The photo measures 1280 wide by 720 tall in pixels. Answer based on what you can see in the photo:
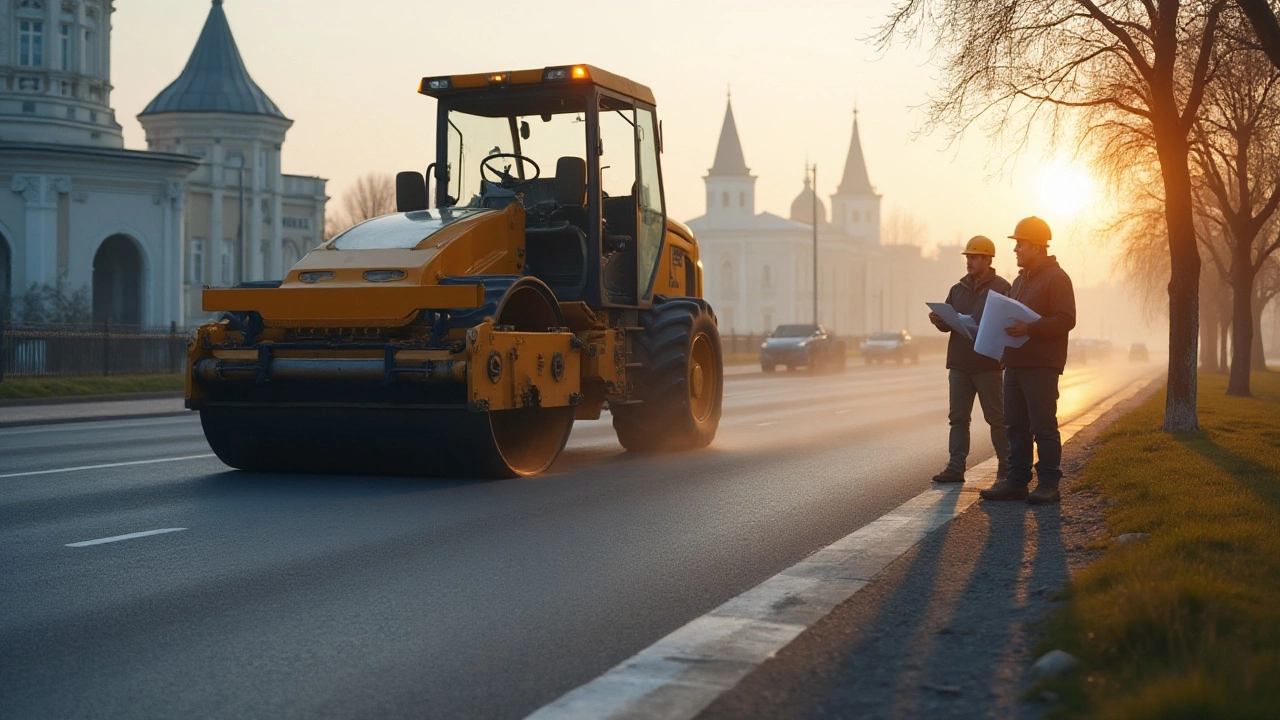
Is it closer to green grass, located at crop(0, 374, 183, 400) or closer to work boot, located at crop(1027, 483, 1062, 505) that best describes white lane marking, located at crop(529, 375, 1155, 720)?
work boot, located at crop(1027, 483, 1062, 505)

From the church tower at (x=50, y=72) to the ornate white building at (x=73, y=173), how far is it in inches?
1.4

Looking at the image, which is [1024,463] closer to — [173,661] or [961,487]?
[961,487]

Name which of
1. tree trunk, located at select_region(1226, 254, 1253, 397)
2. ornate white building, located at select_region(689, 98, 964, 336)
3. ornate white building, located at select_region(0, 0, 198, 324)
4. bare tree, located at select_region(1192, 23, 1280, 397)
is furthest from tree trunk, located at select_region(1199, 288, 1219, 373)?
ornate white building, located at select_region(689, 98, 964, 336)

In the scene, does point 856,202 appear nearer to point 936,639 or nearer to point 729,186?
point 729,186

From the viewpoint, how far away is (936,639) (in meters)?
5.98

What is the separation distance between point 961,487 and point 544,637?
21.3 feet

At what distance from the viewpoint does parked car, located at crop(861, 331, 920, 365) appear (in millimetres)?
69875

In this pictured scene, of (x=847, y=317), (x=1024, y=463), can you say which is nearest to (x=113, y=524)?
(x=1024, y=463)

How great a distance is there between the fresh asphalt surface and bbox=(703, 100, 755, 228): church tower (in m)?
145

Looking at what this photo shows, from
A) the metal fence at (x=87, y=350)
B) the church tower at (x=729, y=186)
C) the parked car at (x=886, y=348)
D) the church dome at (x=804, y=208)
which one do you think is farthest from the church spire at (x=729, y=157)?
the metal fence at (x=87, y=350)

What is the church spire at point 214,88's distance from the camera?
7025 centimetres

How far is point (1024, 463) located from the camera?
10680mm

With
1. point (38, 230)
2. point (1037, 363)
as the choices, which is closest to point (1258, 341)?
point (38, 230)

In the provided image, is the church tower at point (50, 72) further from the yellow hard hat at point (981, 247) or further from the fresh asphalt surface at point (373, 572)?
the yellow hard hat at point (981, 247)
